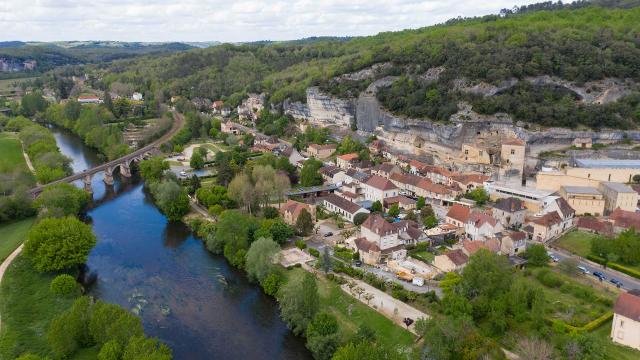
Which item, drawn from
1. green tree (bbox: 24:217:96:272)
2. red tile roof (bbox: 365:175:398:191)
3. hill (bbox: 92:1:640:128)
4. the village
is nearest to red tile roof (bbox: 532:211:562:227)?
the village

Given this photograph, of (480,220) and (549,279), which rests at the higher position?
(480,220)

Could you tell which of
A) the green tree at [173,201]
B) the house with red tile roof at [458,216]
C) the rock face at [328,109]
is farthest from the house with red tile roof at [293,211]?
the rock face at [328,109]

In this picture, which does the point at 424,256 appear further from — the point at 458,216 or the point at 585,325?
the point at 585,325

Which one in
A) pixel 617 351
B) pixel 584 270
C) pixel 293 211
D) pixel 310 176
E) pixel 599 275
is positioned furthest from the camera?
pixel 310 176

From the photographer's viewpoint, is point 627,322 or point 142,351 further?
point 627,322

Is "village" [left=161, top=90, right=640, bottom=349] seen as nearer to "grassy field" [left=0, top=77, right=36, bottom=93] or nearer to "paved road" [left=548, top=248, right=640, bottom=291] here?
"paved road" [left=548, top=248, right=640, bottom=291]

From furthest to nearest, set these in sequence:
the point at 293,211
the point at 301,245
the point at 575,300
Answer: the point at 293,211 → the point at 301,245 → the point at 575,300

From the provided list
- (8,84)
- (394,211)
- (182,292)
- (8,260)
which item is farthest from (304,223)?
(8,84)
